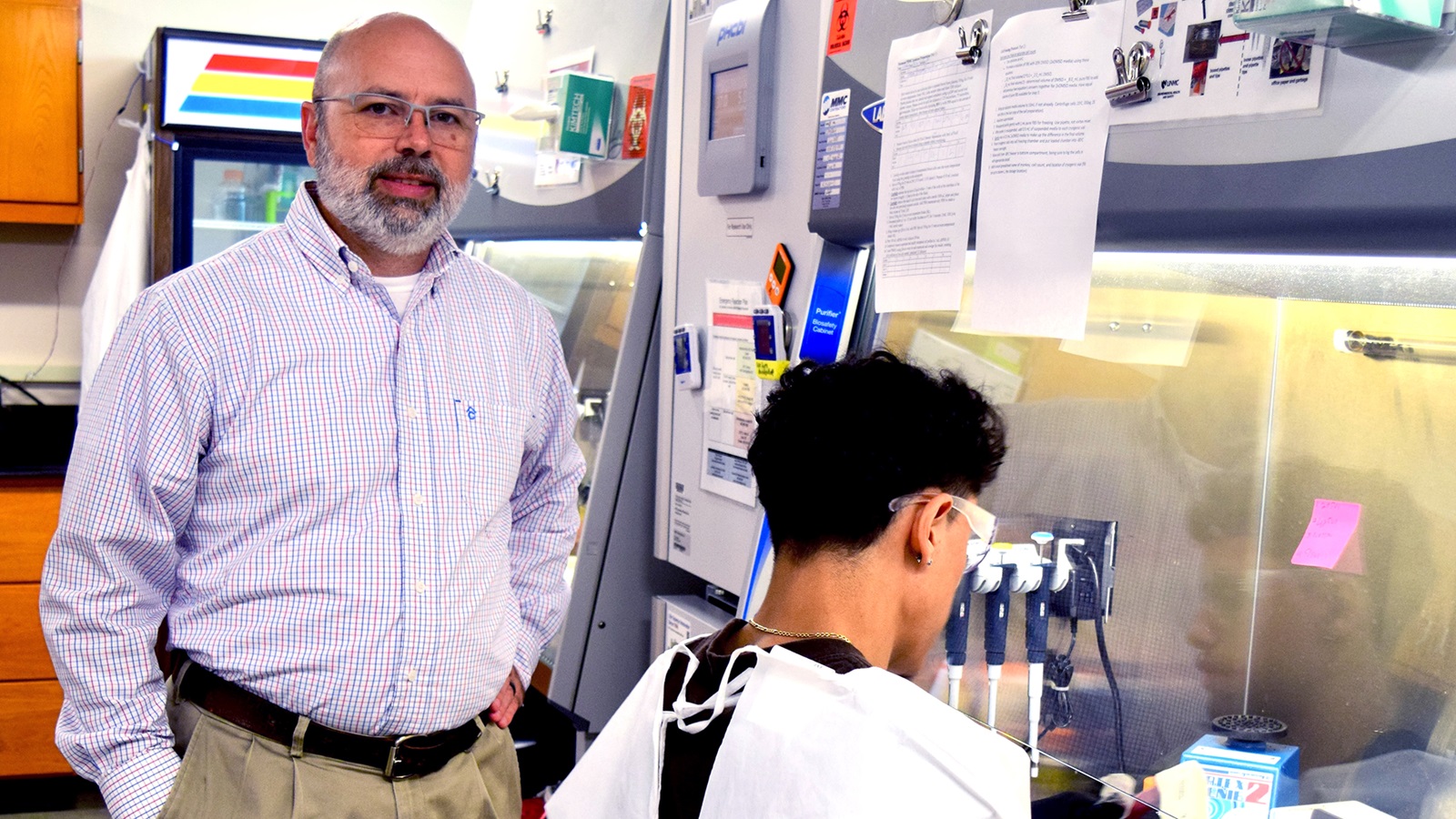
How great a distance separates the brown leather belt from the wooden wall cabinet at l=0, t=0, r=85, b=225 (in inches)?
126

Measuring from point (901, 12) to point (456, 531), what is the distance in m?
0.95

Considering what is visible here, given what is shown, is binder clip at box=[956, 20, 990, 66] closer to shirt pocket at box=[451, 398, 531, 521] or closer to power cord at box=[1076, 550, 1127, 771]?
power cord at box=[1076, 550, 1127, 771]

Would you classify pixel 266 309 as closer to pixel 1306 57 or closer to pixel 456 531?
pixel 456 531

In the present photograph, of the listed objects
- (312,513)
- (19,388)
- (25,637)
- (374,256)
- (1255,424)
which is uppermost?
(374,256)

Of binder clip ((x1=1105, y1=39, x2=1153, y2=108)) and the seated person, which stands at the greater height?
binder clip ((x1=1105, y1=39, x2=1153, y2=108))

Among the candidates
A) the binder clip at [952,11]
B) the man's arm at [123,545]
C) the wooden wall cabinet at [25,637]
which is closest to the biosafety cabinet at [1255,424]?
the binder clip at [952,11]

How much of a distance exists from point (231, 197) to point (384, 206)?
3298 mm

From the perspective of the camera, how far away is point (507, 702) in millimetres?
1985

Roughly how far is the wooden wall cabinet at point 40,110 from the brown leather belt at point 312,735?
320cm

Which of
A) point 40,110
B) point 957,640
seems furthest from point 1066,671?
point 40,110

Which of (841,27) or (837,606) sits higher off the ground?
(841,27)

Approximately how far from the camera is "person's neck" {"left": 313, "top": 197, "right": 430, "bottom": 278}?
6.17 feet

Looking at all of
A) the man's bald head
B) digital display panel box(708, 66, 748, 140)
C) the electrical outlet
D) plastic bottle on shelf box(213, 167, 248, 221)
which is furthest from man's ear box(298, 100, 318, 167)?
plastic bottle on shelf box(213, 167, 248, 221)

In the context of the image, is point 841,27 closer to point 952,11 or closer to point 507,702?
point 952,11
